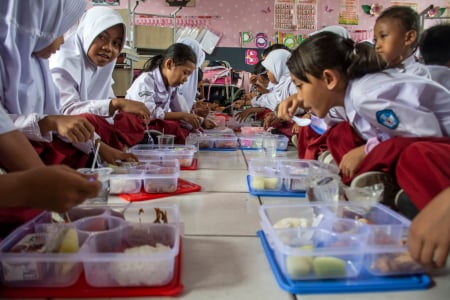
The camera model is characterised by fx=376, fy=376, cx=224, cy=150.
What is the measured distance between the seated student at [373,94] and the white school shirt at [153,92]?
0.89m

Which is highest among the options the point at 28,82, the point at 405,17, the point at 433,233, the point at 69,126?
the point at 405,17

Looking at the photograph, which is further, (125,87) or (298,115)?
(125,87)

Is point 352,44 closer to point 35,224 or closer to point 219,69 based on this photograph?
point 35,224

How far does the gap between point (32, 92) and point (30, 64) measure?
80 millimetres

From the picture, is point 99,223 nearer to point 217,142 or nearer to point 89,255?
point 89,255

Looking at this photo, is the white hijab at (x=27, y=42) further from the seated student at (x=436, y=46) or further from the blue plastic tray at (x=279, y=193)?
the seated student at (x=436, y=46)

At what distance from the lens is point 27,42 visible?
908 millimetres

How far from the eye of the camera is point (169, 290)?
1.71 ft

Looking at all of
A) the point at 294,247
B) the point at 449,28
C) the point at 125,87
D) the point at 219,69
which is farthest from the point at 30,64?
the point at 219,69

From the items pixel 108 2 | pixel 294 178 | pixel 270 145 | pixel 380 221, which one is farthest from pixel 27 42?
pixel 108 2

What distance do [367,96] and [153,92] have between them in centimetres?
126

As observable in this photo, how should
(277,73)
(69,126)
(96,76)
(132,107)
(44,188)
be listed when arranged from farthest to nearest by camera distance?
(277,73) → (96,76) → (132,107) → (69,126) → (44,188)

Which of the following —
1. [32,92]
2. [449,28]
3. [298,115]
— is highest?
[449,28]

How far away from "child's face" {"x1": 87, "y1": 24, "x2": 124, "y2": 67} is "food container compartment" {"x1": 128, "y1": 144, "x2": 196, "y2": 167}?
1.22 ft
